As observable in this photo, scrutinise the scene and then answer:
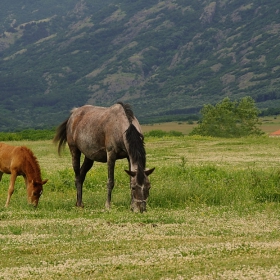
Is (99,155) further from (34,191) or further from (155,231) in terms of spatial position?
(155,231)

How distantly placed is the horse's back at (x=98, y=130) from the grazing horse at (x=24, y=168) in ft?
6.77

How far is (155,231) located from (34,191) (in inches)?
297

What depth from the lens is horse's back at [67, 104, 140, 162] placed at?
74.3 ft

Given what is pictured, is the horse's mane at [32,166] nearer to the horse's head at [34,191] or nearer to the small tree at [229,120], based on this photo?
the horse's head at [34,191]

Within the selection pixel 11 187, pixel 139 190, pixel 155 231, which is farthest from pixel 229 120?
Result: pixel 155 231

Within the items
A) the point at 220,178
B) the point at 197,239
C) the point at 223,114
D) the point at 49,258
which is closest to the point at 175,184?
the point at 220,178

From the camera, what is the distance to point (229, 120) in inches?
4626

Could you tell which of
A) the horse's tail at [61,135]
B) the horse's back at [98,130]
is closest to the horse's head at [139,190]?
the horse's back at [98,130]

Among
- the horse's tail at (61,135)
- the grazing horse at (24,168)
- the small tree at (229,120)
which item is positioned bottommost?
the small tree at (229,120)

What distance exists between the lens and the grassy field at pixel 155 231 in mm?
12109

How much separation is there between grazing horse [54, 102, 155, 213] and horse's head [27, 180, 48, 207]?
64.0 inches

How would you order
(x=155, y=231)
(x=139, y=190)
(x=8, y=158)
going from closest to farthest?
(x=155, y=231)
(x=139, y=190)
(x=8, y=158)

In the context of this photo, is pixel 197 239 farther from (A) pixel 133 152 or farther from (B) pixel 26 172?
(B) pixel 26 172

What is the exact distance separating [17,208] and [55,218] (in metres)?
3.23
